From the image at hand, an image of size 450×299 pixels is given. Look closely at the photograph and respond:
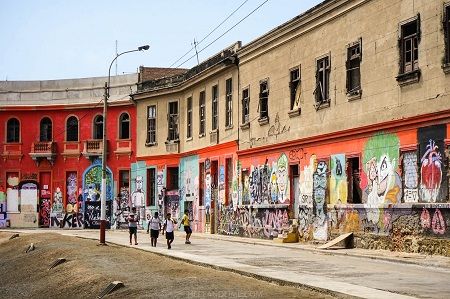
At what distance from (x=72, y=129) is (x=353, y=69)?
102 ft

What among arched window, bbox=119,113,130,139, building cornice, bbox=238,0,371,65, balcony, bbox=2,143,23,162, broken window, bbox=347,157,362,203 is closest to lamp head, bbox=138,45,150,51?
building cornice, bbox=238,0,371,65

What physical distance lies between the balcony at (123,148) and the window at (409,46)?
30.8 meters

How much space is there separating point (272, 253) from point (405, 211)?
191 inches

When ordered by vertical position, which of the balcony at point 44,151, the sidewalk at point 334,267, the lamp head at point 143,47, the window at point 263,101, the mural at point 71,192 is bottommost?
the sidewalk at point 334,267

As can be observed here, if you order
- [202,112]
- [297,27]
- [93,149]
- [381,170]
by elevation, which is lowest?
[381,170]

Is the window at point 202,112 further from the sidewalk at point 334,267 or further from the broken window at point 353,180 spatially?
the broken window at point 353,180

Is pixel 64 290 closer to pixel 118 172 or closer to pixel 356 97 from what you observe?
pixel 356 97

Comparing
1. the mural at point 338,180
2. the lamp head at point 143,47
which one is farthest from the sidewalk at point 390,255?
the lamp head at point 143,47

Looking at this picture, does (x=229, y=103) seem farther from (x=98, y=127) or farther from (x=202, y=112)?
(x=98, y=127)

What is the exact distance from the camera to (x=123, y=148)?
53594 millimetres

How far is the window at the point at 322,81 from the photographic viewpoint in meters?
30.5

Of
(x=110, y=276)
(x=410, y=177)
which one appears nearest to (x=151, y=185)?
(x=410, y=177)

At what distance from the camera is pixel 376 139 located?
26.7 meters

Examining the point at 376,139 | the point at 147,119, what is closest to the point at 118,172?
the point at 147,119
